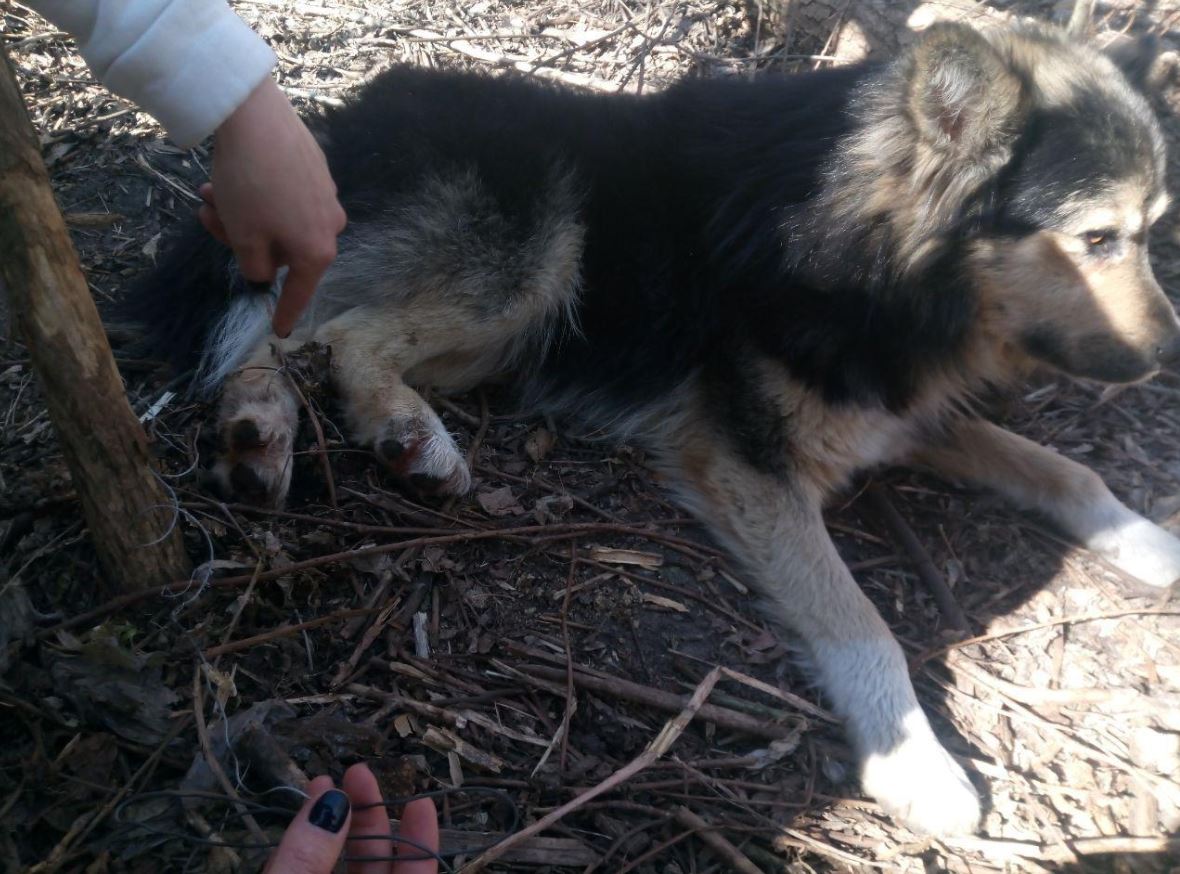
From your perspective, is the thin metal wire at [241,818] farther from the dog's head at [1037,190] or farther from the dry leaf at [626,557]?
the dog's head at [1037,190]

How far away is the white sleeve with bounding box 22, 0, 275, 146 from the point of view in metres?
1.47

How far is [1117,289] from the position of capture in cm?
299

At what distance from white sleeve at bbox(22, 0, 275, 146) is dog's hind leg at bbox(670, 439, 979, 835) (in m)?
2.24

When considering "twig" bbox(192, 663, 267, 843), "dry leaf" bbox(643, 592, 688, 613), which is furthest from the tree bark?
"dry leaf" bbox(643, 592, 688, 613)

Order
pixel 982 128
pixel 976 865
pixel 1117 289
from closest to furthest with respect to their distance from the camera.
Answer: pixel 976 865
pixel 982 128
pixel 1117 289

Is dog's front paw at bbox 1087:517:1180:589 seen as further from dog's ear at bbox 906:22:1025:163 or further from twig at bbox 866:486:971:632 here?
dog's ear at bbox 906:22:1025:163

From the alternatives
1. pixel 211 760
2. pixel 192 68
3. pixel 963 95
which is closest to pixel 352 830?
pixel 211 760

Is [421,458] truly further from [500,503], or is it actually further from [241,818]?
[241,818]

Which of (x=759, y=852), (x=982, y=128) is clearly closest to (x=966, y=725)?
A: (x=759, y=852)

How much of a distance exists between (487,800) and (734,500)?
1486 mm

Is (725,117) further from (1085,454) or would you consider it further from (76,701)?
(76,701)

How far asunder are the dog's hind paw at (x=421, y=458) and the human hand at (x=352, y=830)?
1219mm

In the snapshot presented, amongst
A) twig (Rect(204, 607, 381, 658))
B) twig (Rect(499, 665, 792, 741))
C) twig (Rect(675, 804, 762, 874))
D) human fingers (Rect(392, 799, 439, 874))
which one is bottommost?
twig (Rect(675, 804, 762, 874))

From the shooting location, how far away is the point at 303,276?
177cm
